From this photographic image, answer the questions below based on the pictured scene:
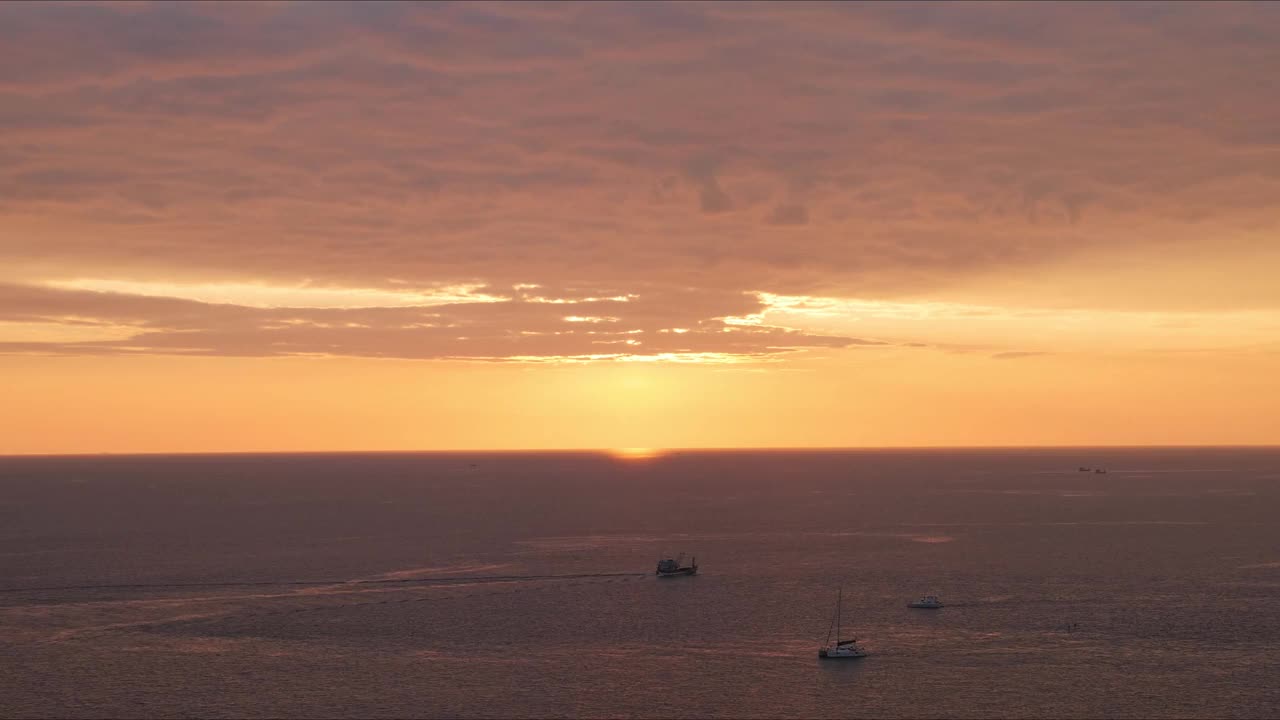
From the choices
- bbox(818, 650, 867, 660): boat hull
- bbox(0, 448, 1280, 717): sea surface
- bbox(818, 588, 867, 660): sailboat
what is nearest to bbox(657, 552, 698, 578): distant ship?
bbox(0, 448, 1280, 717): sea surface

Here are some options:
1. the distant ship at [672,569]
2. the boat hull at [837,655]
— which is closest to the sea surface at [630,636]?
the boat hull at [837,655]

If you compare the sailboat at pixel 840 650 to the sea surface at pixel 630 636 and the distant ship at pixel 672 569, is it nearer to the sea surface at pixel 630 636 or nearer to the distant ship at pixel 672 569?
the sea surface at pixel 630 636

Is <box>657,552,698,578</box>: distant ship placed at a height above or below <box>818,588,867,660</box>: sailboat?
above

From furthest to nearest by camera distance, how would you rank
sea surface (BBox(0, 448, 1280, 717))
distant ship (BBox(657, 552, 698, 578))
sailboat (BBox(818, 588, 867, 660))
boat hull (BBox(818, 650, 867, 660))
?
distant ship (BBox(657, 552, 698, 578))
sailboat (BBox(818, 588, 867, 660))
boat hull (BBox(818, 650, 867, 660))
sea surface (BBox(0, 448, 1280, 717))

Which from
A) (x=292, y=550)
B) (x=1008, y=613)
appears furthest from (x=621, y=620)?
(x=292, y=550)

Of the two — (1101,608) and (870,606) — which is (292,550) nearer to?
(870,606)

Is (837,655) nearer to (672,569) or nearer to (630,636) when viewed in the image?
(630,636)

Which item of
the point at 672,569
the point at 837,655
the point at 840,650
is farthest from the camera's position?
the point at 672,569

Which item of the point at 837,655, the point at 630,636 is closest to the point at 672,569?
the point at 630,636

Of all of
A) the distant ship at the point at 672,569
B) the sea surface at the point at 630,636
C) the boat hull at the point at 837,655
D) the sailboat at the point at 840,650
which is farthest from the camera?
the distant ship at the point at 672,569

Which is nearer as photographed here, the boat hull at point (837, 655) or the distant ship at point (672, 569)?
the boat hull at point (837, 655)

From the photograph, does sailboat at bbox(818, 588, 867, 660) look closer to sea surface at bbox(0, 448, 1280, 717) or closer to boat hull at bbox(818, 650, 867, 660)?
boat hull at bbox(818, 650, 867, 660)
